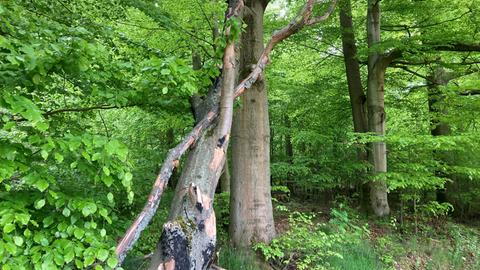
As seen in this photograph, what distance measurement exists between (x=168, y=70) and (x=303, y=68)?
25.4 ft

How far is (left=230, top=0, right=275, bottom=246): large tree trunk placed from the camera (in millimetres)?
4363

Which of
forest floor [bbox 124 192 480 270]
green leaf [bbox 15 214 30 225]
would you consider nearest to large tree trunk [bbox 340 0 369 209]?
forest floor [bbox 124 192 480 270]

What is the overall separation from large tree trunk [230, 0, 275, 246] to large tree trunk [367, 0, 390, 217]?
338 cm

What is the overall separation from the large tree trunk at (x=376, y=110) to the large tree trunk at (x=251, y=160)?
3383mm

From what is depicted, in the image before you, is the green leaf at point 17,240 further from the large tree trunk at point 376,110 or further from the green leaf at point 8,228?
the large tree trunk at point 376,110

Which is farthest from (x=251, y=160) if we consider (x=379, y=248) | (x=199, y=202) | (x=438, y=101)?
(x=438, y=101)

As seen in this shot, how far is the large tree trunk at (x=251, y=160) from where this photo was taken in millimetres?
4363

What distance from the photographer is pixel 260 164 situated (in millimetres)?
4504

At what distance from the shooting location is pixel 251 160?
4465mm

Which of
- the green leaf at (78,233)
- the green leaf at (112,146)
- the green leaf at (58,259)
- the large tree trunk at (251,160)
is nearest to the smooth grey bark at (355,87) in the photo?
the large tree trunk at (251,160)

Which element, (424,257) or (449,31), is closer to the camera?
(424,257)

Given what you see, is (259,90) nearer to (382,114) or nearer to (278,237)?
(278,237)

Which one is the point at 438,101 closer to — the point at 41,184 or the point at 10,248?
the point at 41,184

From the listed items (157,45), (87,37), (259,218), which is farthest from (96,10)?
(259,218)
